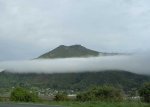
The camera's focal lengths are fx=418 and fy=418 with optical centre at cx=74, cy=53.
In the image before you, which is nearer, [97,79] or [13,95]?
[13,95]

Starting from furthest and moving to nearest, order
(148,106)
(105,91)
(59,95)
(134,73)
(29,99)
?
(134,73)
(105,91)
(59,95)
(29,99)
(148,106)

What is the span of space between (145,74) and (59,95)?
14052 cm

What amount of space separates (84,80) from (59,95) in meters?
131

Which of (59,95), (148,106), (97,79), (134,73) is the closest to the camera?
(148,106)

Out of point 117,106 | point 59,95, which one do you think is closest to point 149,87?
point 59,95

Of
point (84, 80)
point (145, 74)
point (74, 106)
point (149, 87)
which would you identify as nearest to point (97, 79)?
point (84, 80)

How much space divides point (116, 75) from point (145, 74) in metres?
13.3

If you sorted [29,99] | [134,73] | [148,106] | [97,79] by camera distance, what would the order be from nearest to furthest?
1. [148,106]
2. [29,99]
3. [97,79]
4. [134,73]

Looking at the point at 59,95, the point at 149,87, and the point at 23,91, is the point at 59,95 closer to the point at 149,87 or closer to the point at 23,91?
the point at 23,91

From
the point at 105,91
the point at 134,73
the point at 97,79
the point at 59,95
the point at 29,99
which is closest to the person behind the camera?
the point at 29,99

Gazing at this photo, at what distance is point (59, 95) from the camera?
55562 millimetres

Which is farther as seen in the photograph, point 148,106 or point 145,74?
point 145,74

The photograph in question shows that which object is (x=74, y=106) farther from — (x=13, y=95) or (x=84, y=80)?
(x=84, y=80)

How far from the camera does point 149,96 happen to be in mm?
53250
